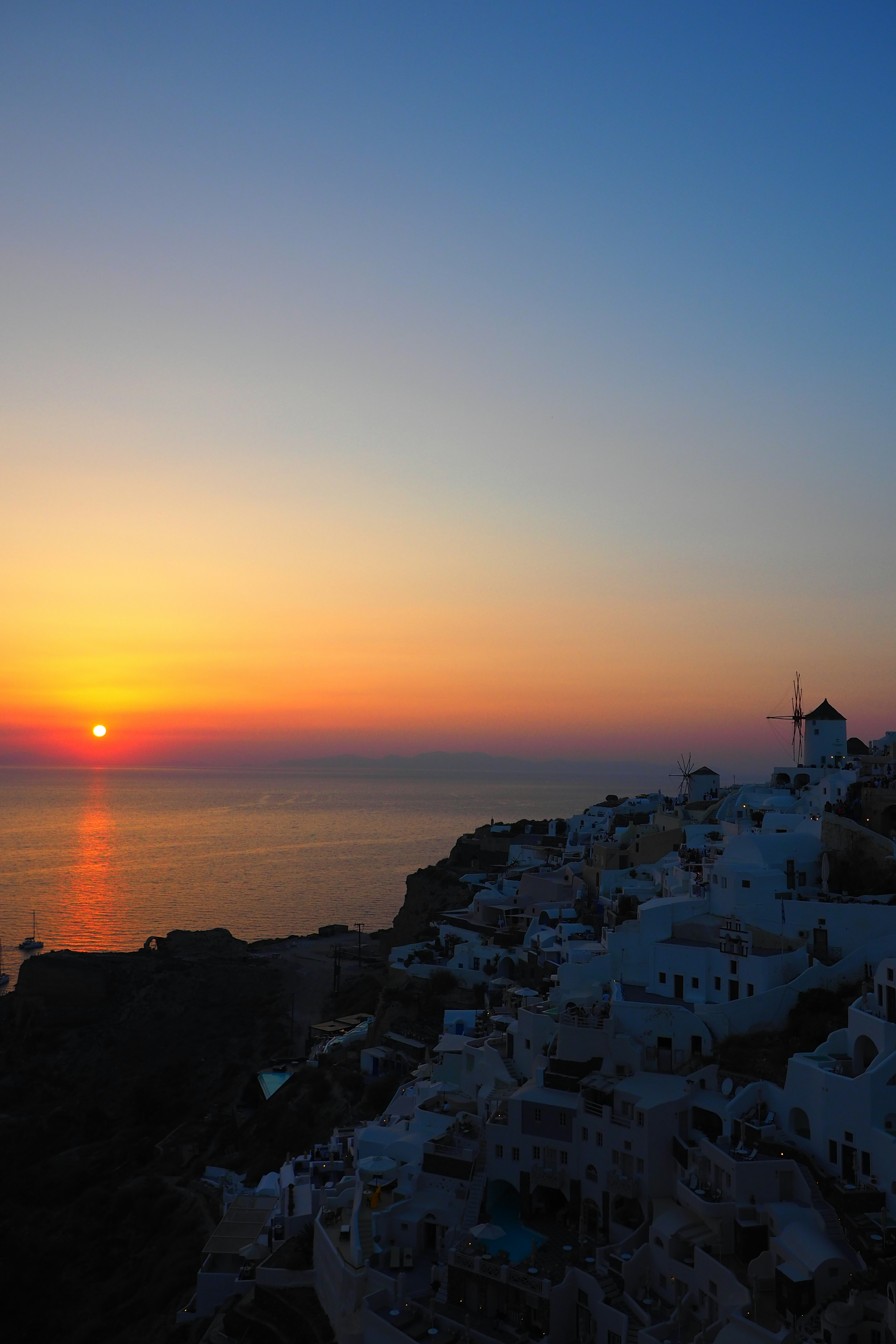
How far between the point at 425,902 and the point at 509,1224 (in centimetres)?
3091

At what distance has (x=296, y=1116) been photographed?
32.6 metres

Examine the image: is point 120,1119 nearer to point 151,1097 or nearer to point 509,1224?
point 151,1097

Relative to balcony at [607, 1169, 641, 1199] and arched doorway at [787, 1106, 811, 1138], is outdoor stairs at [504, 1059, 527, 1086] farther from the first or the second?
arched doorway at [787, 1106, 811, 1138]

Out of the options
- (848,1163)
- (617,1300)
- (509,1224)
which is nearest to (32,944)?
(509,1224)

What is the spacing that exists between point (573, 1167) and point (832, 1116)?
5.75m

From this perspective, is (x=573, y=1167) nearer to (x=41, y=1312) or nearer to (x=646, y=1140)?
(x=646, y=1140)

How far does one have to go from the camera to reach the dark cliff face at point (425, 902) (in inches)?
1948

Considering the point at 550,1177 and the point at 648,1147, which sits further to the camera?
the point at 550,1177

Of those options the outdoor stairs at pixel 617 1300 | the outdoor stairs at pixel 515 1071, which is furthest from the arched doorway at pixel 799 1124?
the outdoor stairs at pixel 515 1071

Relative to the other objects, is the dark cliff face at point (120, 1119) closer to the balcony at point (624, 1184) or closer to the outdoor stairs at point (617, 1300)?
the balcony at point (624, 1184)

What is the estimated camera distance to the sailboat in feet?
234

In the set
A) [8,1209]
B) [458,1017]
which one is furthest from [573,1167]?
[8,1209]

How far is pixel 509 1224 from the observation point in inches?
827

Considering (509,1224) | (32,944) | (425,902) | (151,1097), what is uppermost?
(425,902)
